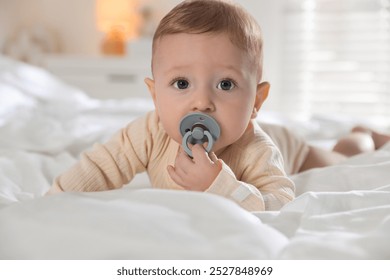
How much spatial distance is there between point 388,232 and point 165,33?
1.65ft

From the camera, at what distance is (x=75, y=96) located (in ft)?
8.96

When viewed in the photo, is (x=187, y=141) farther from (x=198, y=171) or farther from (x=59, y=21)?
(x=59, y=21)

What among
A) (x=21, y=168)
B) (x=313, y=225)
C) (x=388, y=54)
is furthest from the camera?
(x=388, y=54)

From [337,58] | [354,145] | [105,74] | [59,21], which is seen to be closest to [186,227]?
[354,145]

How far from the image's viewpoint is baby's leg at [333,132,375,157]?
1.74 m

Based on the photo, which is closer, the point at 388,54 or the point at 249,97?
the point at 249,97

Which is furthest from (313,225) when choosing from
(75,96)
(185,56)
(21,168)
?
(75,96)

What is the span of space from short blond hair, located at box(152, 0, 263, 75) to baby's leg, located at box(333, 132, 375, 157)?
0.78 m

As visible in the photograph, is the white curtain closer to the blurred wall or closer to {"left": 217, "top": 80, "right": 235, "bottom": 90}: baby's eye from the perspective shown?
the blurred wall

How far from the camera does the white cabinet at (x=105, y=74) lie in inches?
164

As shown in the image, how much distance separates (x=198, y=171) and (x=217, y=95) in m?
0.13
